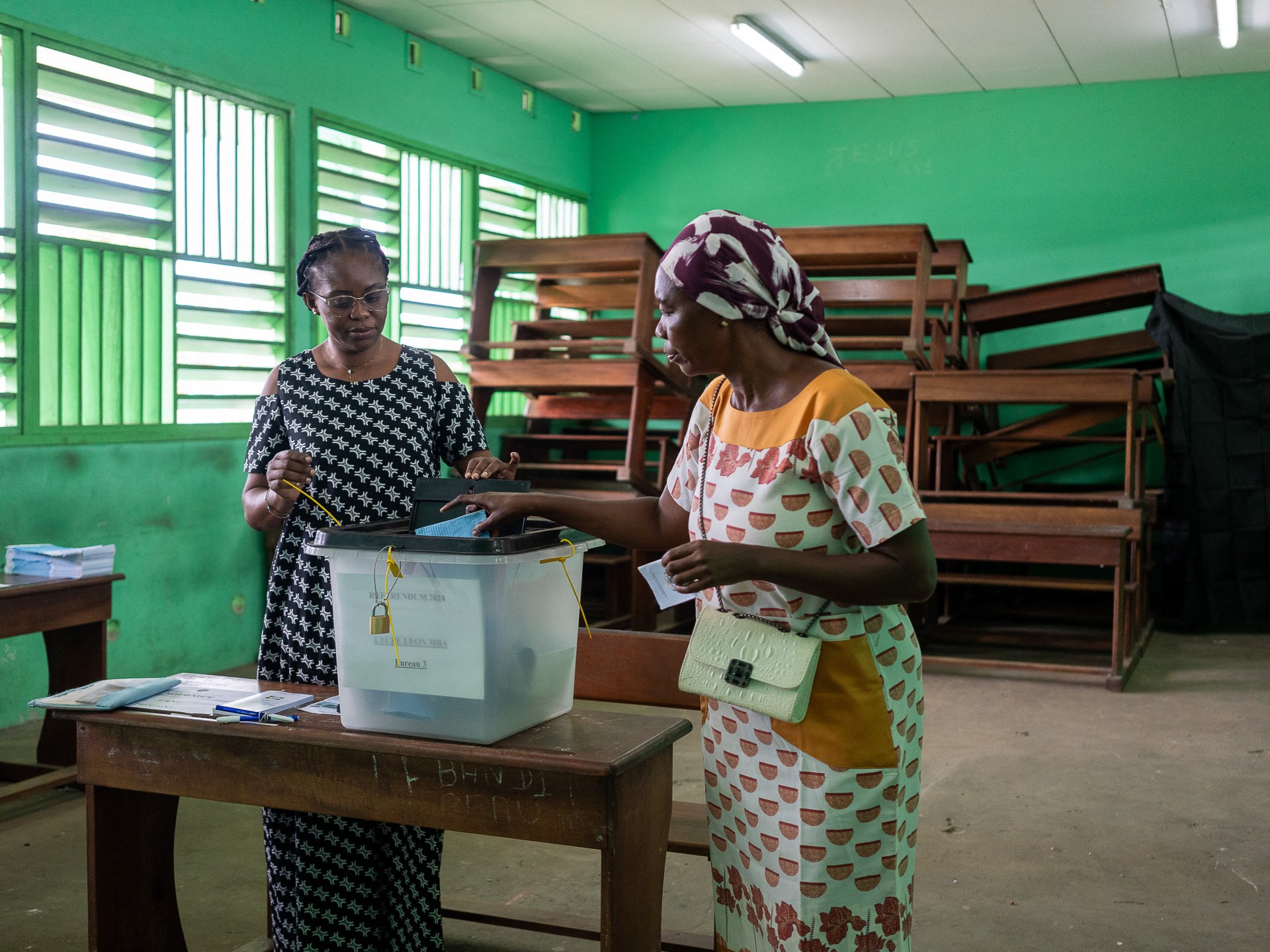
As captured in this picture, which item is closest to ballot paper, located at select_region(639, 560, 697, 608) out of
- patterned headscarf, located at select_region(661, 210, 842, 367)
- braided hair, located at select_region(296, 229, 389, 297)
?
patterned headscarf, located at select_region(661, 210, 842, 367)

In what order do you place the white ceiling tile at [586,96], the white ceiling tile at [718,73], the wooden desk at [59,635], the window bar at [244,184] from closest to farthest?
the wooden desk at [59,635] → the window bar at [244,184] → the white ceiling tile at [718,73] → the white ceiling tile at [586,96]

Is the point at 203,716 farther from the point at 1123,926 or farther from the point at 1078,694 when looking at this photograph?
the point at 1078,694

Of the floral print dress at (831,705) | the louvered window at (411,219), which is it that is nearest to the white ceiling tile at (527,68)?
the louvered window at (411,219)

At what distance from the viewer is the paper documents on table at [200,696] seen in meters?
2.06

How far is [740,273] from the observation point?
1748 millimetres

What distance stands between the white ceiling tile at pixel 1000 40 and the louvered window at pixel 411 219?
2.99 metres

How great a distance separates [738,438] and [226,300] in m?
4.54

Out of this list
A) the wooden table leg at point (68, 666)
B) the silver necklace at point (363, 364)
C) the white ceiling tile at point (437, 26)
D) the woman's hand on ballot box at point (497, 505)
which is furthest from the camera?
the white ceiling tile at point (437, 26)

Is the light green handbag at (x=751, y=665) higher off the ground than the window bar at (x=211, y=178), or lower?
lower

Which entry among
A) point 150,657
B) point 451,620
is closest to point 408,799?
point 451,620

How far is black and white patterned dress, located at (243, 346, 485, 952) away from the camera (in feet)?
7.66

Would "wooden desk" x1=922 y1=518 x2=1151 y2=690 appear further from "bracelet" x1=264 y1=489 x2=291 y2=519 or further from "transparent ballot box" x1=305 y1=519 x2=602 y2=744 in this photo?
"transparent ballot box" x1=305 y1=519 x2=602 y2=744

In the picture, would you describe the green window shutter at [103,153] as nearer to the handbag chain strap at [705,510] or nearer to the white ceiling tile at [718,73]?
the white ceiling tile at [718,73]

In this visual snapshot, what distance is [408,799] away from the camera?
1.87m
